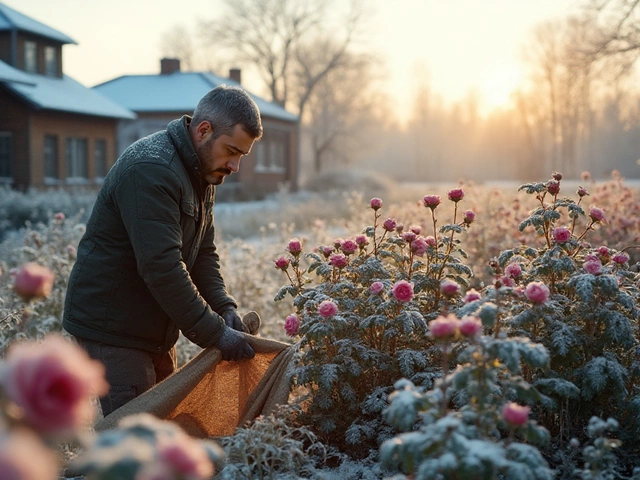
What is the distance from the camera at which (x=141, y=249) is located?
315 cm

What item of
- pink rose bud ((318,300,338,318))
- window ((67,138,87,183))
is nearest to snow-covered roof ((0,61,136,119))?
window ((67,138,87,183))

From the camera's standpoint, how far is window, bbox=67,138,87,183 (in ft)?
76.5

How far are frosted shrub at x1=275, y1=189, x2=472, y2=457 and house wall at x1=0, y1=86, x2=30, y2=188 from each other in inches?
768

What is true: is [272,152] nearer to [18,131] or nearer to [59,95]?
[59,95]

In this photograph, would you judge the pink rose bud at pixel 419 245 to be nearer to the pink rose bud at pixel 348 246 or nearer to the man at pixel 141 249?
the pink rose bud at pixel 348 246

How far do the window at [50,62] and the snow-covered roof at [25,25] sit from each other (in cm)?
47

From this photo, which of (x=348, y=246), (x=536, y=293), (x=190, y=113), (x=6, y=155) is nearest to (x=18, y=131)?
(x=6, y=155)

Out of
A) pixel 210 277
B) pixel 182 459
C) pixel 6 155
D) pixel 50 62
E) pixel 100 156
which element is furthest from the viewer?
pixel 100 156

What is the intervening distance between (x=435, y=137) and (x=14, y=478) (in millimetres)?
88589

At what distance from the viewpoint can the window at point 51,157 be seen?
22.3 metres

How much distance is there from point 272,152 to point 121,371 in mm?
31432

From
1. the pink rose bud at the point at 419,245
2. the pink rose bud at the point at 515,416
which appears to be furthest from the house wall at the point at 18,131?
the pink rose bud at the point at 515,416

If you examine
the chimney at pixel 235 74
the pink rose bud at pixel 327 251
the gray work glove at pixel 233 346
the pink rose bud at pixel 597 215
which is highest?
the chimney at pixel 235 74

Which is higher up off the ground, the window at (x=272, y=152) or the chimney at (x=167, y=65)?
the chimney at (x=167, y=65)
